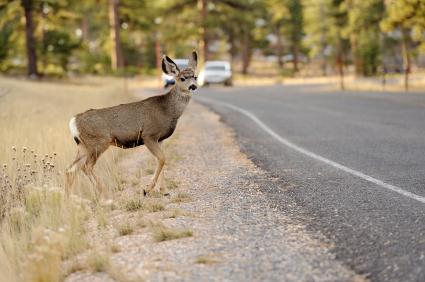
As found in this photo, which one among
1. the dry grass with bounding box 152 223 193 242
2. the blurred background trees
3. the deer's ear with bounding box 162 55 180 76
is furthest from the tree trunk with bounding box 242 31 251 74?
the dry grass with bounding box 152 223 193 242

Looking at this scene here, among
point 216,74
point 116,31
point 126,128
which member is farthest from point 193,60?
point 116,31

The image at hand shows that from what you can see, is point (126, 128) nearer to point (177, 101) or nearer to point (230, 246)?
point (177, 101)

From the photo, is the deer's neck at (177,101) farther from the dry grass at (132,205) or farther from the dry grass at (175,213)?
the dry grass at (175,213)

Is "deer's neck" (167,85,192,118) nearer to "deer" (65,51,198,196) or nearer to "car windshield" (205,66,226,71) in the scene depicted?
"deer" (65,51,198,196)

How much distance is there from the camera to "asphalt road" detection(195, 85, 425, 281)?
209 inches

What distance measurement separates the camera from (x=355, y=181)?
27.4 ft

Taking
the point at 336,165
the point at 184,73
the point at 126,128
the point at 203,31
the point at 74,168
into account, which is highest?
the point at 203,31

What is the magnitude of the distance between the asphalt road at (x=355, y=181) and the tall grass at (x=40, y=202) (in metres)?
2.21

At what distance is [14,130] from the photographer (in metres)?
13.0

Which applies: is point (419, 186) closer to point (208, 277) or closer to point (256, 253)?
point (256, 253)

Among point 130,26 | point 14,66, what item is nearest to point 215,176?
point 14,66

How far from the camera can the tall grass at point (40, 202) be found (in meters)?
5.41

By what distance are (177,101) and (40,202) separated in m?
2.17

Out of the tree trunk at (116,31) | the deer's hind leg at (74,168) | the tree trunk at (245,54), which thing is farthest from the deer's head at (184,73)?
the tree trunk at (245,54)
